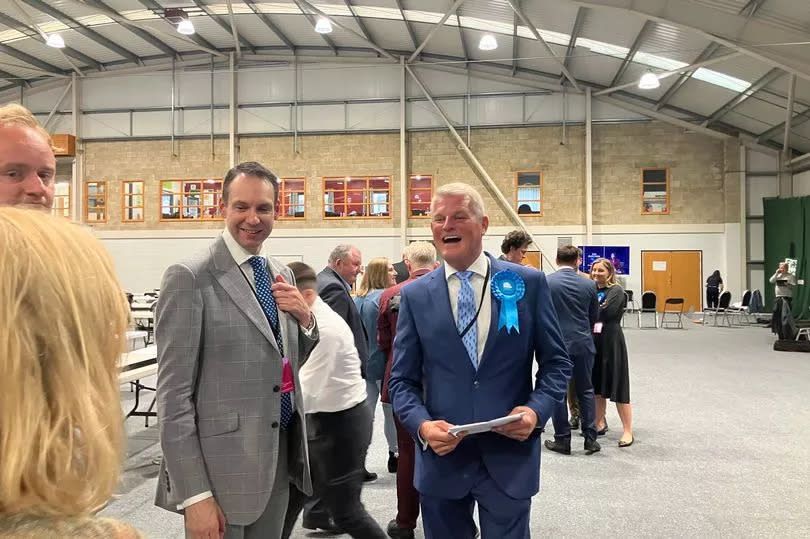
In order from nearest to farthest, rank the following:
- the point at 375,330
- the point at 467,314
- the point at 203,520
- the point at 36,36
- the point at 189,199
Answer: the point at 203,520, the point at 467,314, the point at 375,330, the point at 36,36, the point at 189,199

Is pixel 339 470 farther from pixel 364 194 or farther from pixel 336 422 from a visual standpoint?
pixel 364 194

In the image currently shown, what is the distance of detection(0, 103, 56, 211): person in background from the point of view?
4.05 ft

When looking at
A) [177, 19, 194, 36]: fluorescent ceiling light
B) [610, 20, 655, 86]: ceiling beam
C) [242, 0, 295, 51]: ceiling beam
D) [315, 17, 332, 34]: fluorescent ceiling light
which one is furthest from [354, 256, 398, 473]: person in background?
[242, 0, 295, 51]: ceiling beam

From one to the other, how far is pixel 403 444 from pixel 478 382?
1.61 metres

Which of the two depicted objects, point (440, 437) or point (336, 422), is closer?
point (440, 437)

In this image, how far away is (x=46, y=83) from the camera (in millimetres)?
18344

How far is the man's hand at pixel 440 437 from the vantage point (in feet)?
5.44

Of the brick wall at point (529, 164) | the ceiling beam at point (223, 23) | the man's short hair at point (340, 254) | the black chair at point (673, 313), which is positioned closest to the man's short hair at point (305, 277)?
the man's short hair at point (340, 254)

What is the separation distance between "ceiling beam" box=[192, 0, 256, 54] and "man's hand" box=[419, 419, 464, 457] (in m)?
15.0

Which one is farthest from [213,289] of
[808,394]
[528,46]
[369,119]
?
[369,119]

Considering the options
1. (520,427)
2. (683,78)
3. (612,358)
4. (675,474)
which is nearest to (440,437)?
(520,427)

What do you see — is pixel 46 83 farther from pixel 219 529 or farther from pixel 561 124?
pixel 219 529

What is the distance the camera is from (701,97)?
15.1 meters

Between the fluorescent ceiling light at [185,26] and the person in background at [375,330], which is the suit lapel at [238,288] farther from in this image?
the fluorescent ceiling light at [185,26]
